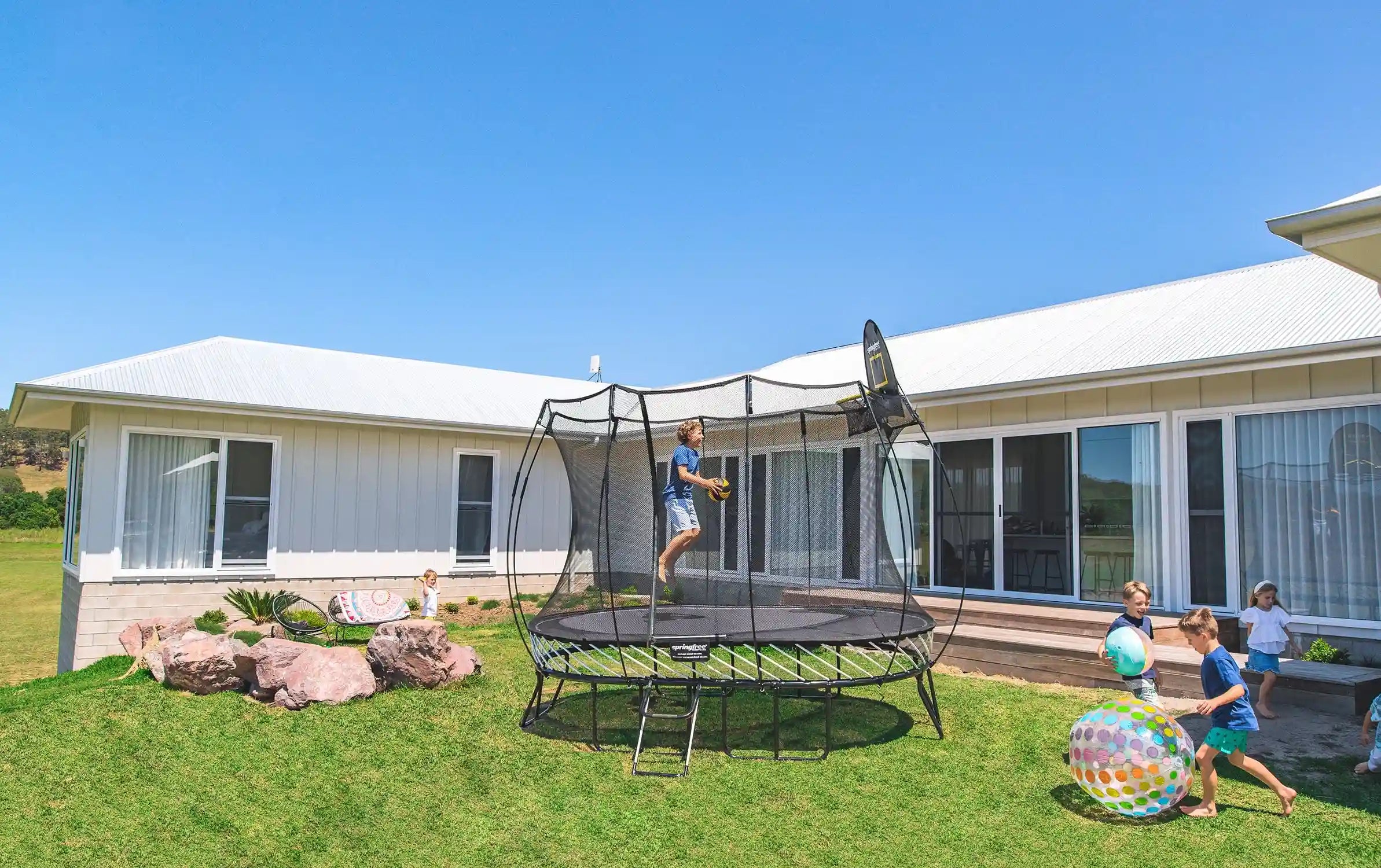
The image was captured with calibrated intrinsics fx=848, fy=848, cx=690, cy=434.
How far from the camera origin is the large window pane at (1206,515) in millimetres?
7980

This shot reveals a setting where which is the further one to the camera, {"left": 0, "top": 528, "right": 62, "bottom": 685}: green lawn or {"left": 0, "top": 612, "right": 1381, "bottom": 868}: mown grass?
{"left": 0, "top": 528, "right": 62, "bottom": 685}: green lawn

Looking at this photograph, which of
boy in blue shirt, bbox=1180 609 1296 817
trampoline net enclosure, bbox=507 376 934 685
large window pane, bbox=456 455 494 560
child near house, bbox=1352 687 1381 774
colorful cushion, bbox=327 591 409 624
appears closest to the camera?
boy in blue shirt, bbox=1180 609 1296 817

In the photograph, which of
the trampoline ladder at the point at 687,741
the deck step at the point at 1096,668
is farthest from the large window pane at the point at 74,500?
the deck step at the point at 1096,668

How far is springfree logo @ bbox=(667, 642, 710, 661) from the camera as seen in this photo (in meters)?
5.19

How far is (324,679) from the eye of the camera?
22.7 feet

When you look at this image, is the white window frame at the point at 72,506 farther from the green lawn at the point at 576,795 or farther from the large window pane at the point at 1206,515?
the large window pane at the point at 1206,515

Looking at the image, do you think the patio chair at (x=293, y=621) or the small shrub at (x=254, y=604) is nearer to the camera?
the patio chair at (x=293, y=621)

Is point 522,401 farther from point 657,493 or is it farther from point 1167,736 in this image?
point 1167,736

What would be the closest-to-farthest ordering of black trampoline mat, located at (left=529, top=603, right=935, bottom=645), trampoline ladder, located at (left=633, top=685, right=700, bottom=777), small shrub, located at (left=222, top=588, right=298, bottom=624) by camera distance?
trampoline ladder, located at (left=633, top=685, right=700, bottom=777)
black trampoline mat, located at (left=529, top=603, right=935, bottom=645)
small shrub, located at (left=222, top=588, right=298, bottom=624)

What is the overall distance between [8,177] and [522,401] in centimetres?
919

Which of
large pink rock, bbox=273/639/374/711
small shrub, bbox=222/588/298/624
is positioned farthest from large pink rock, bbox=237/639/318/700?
small shrub, bbox=222/588/298/624

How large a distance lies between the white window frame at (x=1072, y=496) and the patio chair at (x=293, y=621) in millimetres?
7193

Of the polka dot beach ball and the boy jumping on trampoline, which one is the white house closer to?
the boy jumping on trampoline

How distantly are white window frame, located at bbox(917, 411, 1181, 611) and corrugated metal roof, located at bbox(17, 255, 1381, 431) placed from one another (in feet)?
1.97
